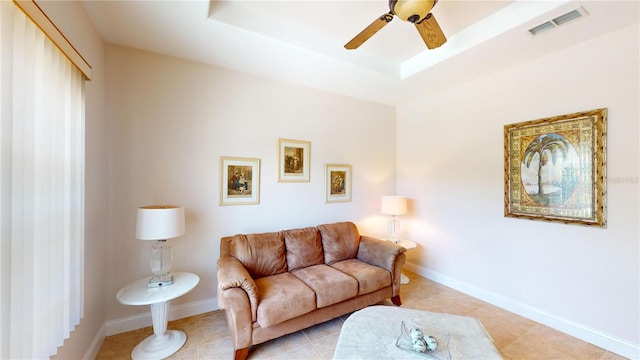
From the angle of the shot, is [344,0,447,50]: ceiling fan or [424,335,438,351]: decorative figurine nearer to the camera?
[424,335,438,351]: decorative figurine

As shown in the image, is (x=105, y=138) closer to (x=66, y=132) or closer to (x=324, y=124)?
(x=66, y=132)

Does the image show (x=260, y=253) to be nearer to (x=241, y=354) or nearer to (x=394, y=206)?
(x=241, y=354)

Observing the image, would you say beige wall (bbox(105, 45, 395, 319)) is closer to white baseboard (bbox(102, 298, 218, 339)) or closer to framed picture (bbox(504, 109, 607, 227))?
white baseboard (bbox(102, 298, 218, 339))

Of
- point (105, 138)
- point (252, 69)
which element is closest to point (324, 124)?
point (252, 69)

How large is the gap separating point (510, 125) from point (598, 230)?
50.5 inches

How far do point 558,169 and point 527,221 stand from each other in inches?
24.5

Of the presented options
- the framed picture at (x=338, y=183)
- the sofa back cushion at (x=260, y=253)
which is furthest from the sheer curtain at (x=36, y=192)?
the framed picture at (x=338, y=183)

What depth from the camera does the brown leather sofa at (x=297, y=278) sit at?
2.00 metres

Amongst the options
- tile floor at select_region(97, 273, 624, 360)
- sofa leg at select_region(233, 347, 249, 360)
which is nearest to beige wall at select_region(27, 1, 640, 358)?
tile floor at select_region(97, 273, 624, 360)

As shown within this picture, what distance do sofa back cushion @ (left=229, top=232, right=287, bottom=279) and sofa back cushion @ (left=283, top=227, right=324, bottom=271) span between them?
0.08 metres

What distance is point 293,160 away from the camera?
3314 millimetres

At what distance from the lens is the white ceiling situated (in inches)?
77.8

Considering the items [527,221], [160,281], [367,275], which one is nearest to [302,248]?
[367,275]

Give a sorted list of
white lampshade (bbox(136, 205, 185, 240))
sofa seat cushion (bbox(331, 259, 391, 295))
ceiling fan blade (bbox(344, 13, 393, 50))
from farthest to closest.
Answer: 1. sofa seat cushion (bbox(331, 259, 391, 295))
2. white lampshade (bbox(136, 205, 185, 240))
3. ceiling fan blade (bbox(344, 13, 393, 50))
